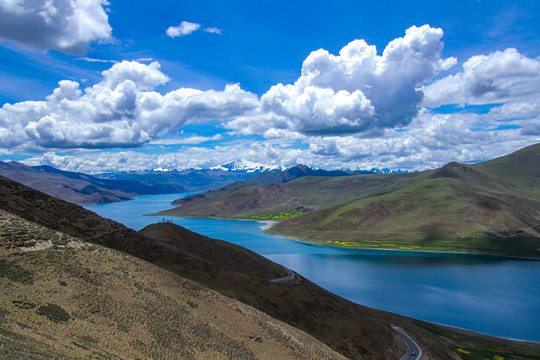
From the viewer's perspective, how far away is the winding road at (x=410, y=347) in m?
56.4

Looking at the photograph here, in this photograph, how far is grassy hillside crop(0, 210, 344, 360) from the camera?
25.7 m

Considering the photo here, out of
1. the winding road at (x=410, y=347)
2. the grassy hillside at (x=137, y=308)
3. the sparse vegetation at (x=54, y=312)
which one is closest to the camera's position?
the grassy hillside at (x=137, y=308)

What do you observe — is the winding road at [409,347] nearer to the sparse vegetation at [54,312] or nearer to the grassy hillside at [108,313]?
the grassy hillside at [108,313]

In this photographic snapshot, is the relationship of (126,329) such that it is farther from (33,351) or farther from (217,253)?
(217,253)

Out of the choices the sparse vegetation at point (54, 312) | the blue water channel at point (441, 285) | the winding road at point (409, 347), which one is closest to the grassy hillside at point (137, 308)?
the sparse vegetation at point (54, 312)

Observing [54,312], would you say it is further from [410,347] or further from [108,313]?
[410,347]

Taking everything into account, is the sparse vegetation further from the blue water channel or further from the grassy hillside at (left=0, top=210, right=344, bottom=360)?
the blue water channel

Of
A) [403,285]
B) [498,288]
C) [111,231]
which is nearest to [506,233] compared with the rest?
[498,288]

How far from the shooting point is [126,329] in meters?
31.2

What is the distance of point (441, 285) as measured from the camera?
116562mm

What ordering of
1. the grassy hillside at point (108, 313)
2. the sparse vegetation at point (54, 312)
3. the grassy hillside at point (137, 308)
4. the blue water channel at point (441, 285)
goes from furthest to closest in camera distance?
1. the blue water channel at point (441, 285)
2. the sparse vegetation at point (54, 312)
3. the grassy hillside at point (137, 308)
4. the grassy hillside at point (108, 313)

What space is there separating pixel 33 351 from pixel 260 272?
258ft

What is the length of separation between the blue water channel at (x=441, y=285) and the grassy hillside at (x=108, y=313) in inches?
2440

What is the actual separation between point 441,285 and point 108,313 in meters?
116
